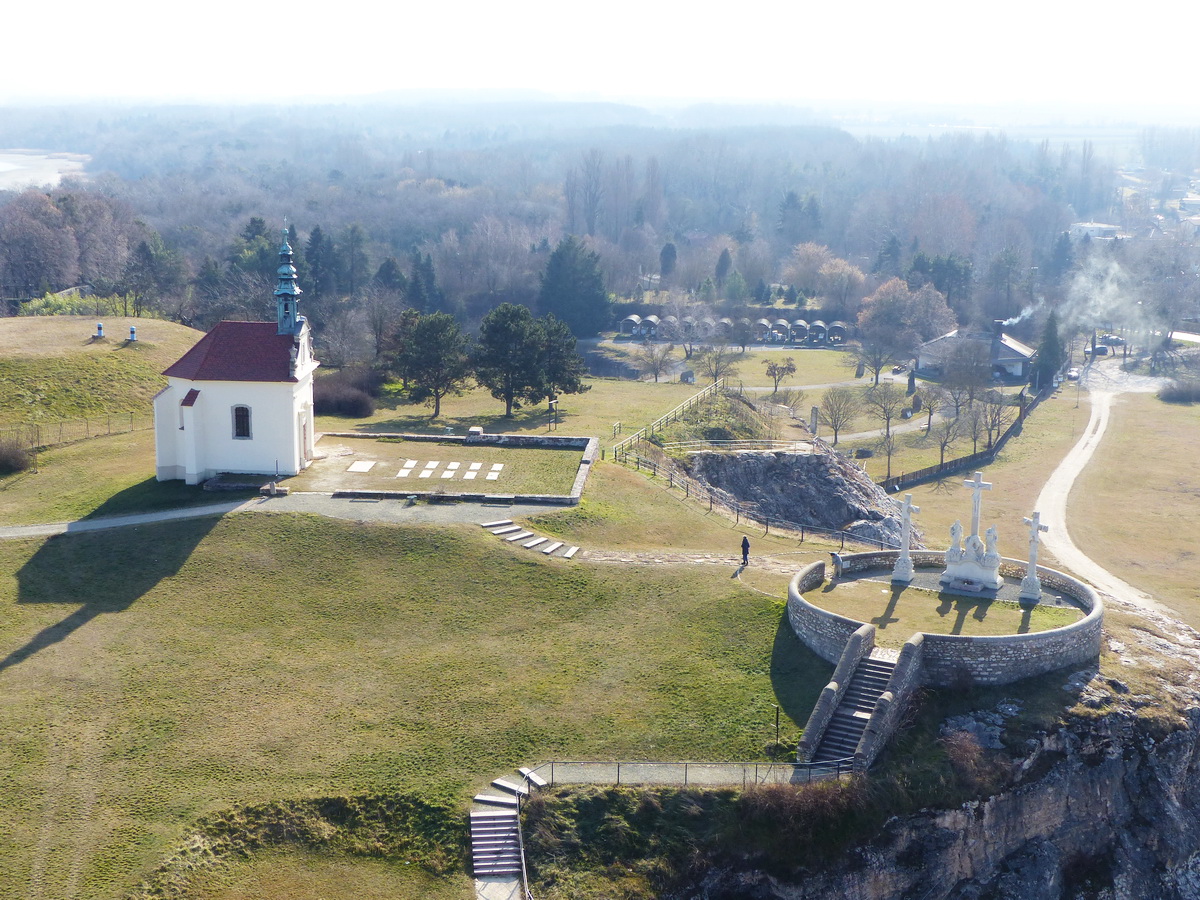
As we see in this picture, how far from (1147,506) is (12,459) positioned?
2168 inches

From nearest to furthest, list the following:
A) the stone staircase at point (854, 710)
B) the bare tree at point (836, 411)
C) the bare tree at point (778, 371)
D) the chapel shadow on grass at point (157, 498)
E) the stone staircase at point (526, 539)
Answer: the stone staircase at point (854, 710), the stone staircase at point (526, 539), the chapel shadow on grass at point (157, 498), the bare tree at point (836, 411), the bare tree at point (778, 371)

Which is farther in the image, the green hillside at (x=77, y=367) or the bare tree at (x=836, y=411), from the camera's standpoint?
the bare tree at (x=836, y=411)

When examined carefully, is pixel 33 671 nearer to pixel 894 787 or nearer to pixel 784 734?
pixel 784 734

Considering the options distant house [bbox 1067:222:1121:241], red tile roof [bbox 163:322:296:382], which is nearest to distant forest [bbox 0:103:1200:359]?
distant house [bbox 1067:222:1121:241]

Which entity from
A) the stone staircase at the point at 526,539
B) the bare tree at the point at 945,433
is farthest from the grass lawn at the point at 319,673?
the bare tree at the point at 945,433

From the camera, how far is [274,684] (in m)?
30.0

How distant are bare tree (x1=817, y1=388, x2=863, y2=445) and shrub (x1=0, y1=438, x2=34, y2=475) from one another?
4651 cm

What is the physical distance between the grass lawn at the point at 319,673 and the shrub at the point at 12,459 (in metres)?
8.50

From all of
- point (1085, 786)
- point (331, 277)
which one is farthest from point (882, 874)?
point (331, 277)

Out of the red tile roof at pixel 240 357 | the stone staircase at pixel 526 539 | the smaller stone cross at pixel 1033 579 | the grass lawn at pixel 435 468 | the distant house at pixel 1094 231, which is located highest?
the red tile roof at pixel 240 357

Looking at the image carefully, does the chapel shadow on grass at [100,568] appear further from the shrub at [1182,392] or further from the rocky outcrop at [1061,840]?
the shrub at [1182,392]

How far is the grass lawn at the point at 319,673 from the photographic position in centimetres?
2594

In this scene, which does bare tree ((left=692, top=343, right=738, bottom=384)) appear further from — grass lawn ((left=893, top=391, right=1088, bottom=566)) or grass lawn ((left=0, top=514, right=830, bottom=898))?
grass lawn ((left=0, top=514, right=830, bottom=898))

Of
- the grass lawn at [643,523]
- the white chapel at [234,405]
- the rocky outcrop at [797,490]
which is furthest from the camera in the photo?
the rocky outcrop at [797,490]
